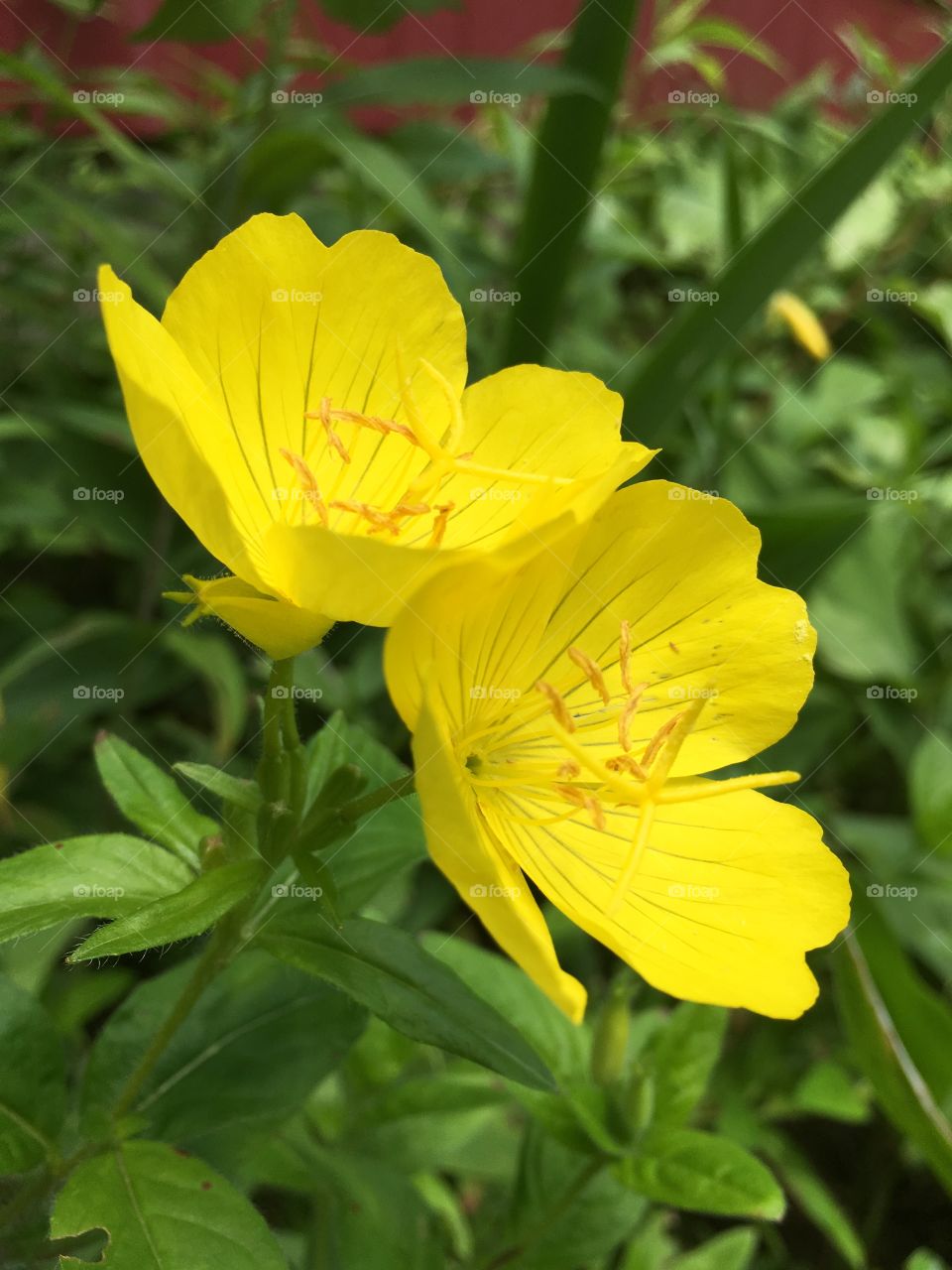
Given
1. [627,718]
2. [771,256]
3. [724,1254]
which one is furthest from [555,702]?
[771,256]

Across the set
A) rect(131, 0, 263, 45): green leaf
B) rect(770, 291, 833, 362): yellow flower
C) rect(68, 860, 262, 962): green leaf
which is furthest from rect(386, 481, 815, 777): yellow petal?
rect(770, 291, 833, 362): yellow flower

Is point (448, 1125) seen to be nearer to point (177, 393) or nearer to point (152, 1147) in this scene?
point (152, 1147)

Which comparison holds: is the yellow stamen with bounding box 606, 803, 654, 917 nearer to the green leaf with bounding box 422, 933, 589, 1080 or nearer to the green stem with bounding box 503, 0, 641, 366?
the green leaf with bounding box 422, 933, 589, 1080

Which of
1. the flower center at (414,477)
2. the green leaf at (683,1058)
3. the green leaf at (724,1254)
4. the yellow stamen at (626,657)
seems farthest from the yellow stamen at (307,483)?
the green leaf at (724,1254)

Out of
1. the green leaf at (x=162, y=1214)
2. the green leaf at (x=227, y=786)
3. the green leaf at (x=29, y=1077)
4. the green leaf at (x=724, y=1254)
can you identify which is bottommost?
the green leaf at (x=724, y=1254)

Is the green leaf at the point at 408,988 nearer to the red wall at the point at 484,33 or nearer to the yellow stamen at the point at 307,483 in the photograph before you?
the yellow stamen at the point at 307,483

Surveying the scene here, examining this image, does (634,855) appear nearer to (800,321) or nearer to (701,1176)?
(701,1176)
